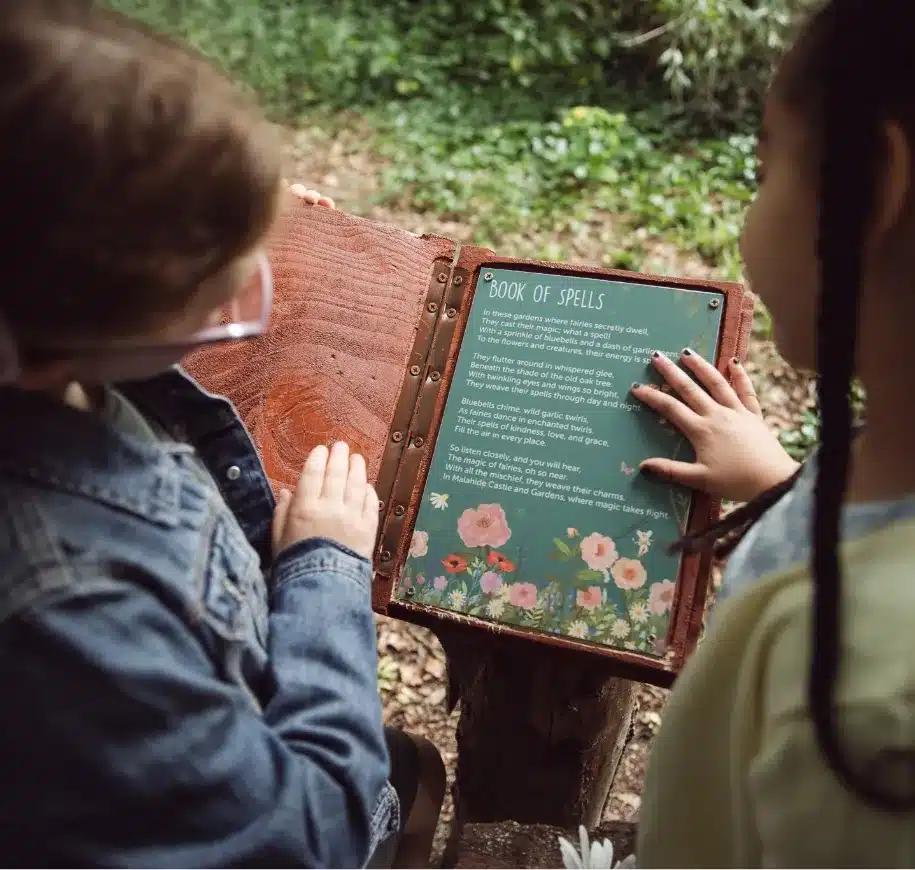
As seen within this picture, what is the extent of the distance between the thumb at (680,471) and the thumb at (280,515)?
58 cm

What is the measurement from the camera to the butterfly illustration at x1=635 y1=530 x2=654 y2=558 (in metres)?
1.17

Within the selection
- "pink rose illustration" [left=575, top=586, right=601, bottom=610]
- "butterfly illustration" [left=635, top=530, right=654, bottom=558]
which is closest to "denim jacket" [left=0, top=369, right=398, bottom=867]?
"pink rose illustration" [left=575, top=586, right=601, bottom=610]

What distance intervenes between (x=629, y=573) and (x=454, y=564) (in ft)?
0.91

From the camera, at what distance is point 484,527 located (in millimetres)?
1229

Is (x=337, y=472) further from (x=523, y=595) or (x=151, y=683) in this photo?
(x=151, y=683)

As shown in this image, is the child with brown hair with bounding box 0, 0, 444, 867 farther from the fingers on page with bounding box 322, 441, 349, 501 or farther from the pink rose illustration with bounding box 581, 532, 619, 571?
the pink rose illustration with bounding box 581, 532, 619, 571

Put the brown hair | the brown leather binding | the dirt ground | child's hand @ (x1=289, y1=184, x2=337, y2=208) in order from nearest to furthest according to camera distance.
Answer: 1. the brown hair
2. the brown leather binding
3. child's hand @ (x1=289, y1=184, x2=337, y2=208)
4. the dirt ground

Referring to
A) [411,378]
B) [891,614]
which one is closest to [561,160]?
[411,378]

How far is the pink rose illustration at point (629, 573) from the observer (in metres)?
1.15

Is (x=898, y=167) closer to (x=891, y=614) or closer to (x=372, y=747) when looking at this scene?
(x=891, y=614)

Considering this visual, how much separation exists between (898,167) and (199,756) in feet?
3.01

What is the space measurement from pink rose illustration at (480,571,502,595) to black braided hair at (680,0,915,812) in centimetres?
58

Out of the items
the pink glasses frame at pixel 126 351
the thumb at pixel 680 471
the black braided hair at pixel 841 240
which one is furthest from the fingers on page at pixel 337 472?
the black braided hair at pixel 841 240

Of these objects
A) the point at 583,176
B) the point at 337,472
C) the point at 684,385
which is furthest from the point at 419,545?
the point at 583,176
